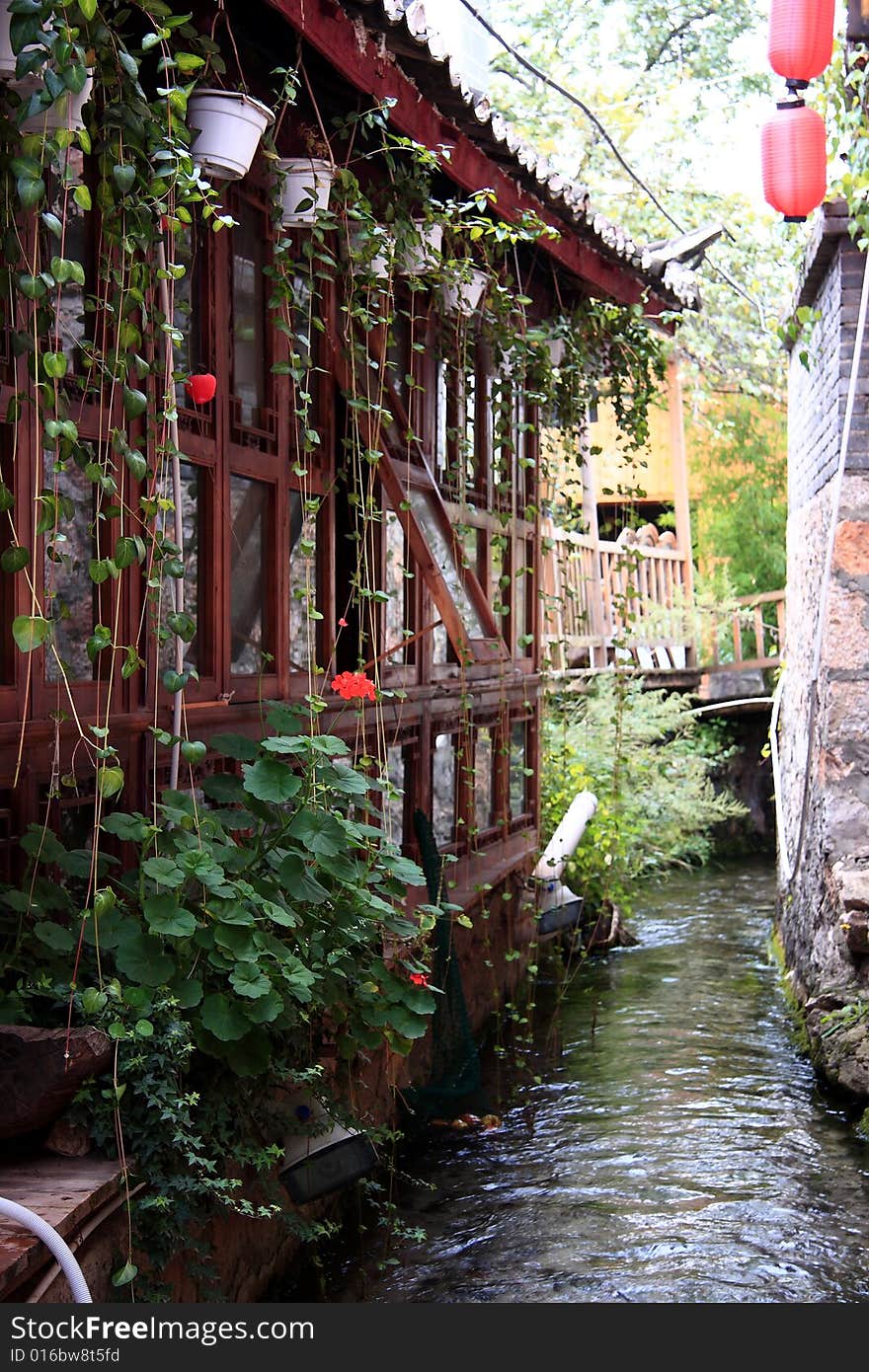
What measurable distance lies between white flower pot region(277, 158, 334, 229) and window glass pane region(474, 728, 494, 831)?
3372 millimetres

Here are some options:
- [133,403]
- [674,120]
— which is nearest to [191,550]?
[133,403]

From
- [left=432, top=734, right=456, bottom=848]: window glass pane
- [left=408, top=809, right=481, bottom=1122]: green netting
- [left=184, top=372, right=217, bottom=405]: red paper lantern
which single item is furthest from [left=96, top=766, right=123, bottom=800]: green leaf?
[left=432, top=734, right=456, bottom=848]: window glass pane

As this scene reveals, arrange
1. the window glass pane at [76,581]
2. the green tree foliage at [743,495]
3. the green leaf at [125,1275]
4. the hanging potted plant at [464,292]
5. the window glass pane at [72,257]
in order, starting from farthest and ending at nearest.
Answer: the green tree foliage at [743,495], the hanging potted plant at [464,292], the window glass pane at [76,581], the window glass pane at [72,257], the green leaf at [125,1275]

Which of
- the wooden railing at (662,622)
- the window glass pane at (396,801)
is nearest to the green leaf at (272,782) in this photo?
the window glass pane at (396,801)

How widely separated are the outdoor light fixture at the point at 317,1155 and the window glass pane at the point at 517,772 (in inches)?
163

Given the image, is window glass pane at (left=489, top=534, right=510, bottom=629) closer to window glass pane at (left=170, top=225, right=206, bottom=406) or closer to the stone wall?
the stone wall

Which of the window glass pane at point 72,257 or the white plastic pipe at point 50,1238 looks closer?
the white plastic pipe at point 50,1238

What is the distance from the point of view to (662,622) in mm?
15547

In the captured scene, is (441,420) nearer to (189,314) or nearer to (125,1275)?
(189,314)

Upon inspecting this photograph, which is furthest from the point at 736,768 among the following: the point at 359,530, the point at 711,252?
the point at 359,530

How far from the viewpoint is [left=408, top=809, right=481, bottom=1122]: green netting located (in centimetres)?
604

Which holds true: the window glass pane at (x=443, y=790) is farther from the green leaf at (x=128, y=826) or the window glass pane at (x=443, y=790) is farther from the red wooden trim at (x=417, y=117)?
the green leaf at (x=128, y=826)

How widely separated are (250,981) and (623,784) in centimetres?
763

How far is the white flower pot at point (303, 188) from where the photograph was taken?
187 inches
